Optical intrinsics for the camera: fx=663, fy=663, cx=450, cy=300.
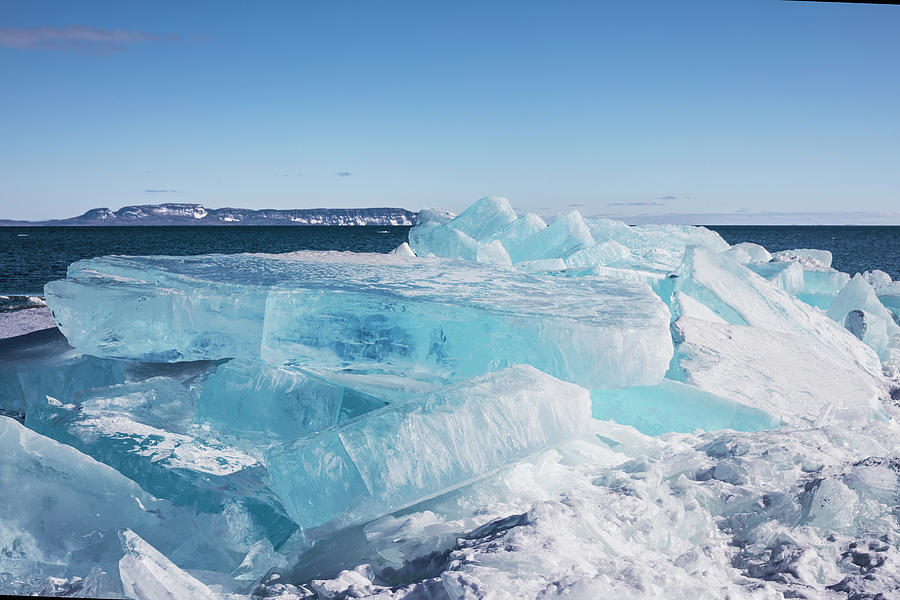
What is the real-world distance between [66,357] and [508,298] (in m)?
2.36

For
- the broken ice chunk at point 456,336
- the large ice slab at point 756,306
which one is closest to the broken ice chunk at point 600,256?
the large ice slab at point 756,306

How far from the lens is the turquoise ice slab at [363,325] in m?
2.32

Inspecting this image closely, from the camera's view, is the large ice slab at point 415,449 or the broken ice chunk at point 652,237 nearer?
the large ice slab at point 415,449

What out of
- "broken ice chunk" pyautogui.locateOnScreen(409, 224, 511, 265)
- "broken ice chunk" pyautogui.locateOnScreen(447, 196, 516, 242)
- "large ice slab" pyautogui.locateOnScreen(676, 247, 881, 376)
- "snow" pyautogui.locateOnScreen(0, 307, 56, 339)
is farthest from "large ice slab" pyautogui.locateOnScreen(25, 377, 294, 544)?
"broken ice chunk" pyautogui.locateOnScreen(447, 196, 516, 242)

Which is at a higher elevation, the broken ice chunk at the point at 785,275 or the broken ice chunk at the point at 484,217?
the broken ice chunk at the point at 484,217

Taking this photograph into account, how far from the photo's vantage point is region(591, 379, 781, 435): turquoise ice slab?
2.67 m

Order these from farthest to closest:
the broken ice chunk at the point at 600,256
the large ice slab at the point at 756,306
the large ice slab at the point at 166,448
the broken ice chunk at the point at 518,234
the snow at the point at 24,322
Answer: the broken ice chunk at the point at 518,234 < the broken ice chunk at the point at 600,256 < the snow at the point at 24,322 < the large ice slab at the point at 756,306 < the large ice slab at the point at 166,448

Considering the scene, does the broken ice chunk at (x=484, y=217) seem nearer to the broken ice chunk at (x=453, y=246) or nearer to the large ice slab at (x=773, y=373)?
the broken ice chunk at (x=453, y=246)

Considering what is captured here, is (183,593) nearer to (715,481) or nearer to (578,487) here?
(578,487)

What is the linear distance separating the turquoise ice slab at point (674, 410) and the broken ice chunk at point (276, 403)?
1.05 meters

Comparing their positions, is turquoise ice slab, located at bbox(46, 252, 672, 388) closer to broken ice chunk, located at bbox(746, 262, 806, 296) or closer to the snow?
the snow

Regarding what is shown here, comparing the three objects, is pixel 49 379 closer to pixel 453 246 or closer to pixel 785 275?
pixel 453 246

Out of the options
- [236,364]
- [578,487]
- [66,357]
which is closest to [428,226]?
[66,357]

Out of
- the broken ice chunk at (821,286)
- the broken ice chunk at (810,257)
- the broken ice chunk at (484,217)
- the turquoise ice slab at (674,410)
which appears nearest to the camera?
the turquoise ice slab at (674,410)
